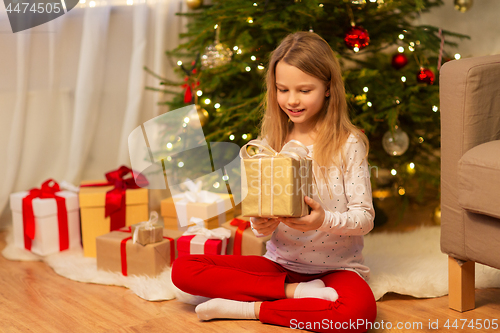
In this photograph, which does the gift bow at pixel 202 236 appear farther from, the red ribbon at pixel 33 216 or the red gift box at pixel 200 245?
the red ribbon at pixel 33 216

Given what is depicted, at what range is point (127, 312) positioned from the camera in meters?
1.29

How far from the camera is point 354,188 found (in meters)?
1.19

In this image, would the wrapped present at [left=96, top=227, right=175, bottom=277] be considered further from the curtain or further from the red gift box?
the curtain

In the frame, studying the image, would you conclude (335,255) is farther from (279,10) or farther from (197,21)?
(197,21)

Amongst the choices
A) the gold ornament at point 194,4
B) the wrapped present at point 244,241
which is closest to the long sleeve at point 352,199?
the wrapped present at point 244,241

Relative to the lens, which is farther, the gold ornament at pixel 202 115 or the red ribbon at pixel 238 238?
the gold ornament at pixel 202 115

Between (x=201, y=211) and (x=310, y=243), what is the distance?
1.70 feet

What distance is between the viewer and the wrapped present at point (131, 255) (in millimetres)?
1492

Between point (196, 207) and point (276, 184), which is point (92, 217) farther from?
point (276, 184)

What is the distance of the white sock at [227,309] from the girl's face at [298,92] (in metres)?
0.48

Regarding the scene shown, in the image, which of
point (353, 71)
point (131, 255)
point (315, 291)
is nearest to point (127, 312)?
point (131, 255)

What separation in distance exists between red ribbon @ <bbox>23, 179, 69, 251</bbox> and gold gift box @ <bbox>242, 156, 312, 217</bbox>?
102 cm
